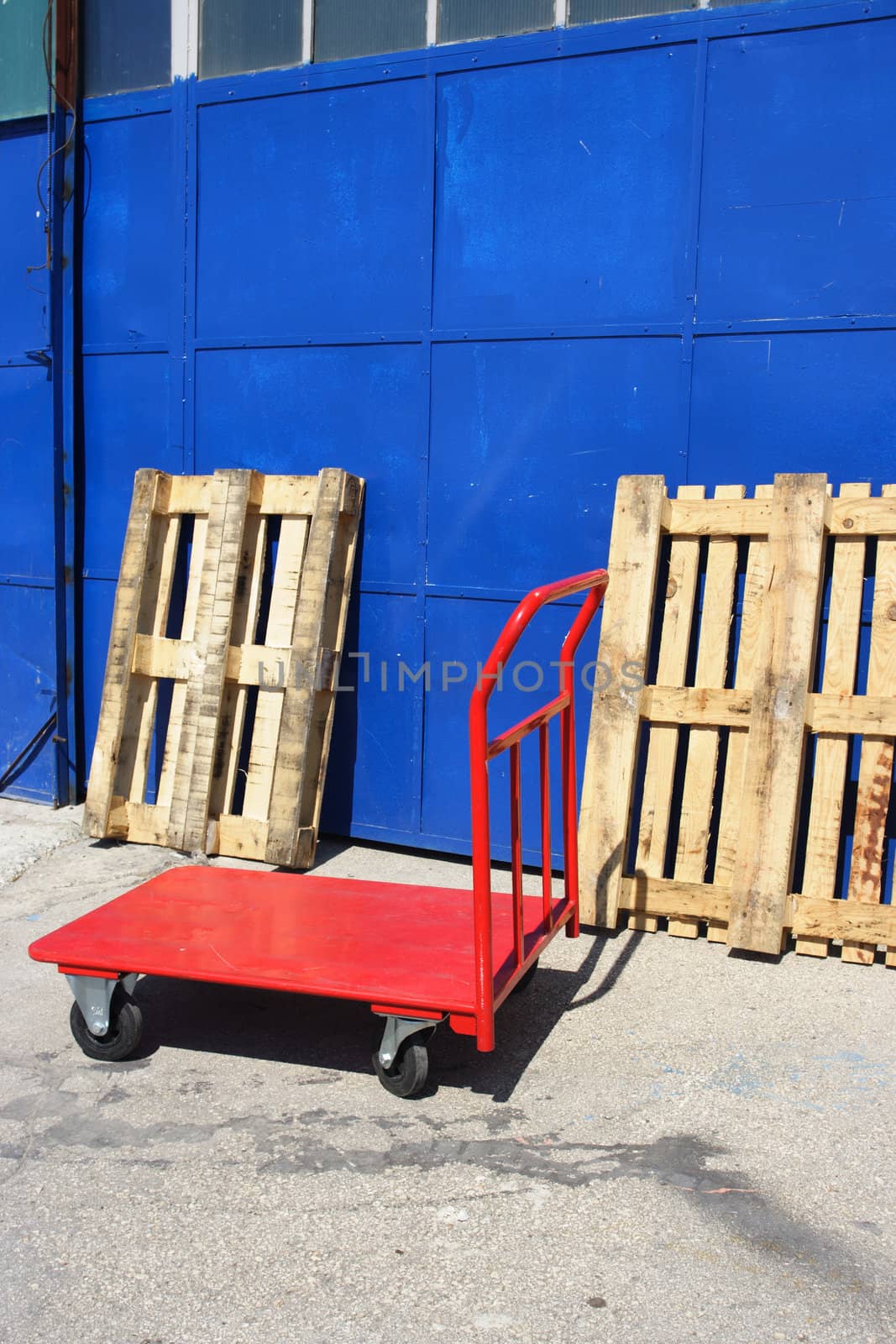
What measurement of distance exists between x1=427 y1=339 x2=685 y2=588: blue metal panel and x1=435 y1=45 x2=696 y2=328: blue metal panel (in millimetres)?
193

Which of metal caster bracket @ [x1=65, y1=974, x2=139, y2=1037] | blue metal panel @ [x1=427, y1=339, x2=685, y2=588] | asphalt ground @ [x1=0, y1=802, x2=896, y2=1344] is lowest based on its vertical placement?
asphalt ground @ [x1=0, y1=802, x2=896, y2=1344]

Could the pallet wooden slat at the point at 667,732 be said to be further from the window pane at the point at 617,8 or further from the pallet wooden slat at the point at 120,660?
the pallet wooden slat at the point at 120,660

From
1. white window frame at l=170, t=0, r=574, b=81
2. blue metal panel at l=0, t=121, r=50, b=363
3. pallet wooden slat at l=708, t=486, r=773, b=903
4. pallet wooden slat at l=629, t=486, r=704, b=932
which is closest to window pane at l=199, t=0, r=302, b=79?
white window frame at l=170, t=0, r=574, b=81

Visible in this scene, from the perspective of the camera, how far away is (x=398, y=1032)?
356 cm

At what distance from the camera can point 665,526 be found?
516 centimetres

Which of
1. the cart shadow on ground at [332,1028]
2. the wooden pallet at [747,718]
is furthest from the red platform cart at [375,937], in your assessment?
the wooden pallet at [747,718]

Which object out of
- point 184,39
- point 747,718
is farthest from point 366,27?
point 747,718

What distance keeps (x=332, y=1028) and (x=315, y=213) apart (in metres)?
4.14

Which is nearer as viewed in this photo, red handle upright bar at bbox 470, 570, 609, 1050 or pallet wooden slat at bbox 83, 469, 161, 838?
red handle upright bar at bbox 470, 570, 609, 1050

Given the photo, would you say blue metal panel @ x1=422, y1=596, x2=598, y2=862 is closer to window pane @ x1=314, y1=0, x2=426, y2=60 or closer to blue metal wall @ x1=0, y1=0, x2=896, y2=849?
blue metal wall @ x1=0, y1=0, x2=896, y2=849

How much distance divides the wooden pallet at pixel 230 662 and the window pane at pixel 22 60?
232 cm

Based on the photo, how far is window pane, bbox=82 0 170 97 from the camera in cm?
640

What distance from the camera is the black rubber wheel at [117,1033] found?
12.6 ft

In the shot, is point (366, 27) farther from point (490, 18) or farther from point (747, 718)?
point (747, 718)
